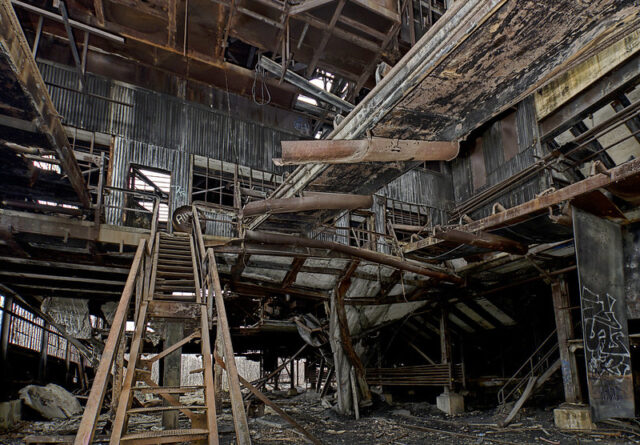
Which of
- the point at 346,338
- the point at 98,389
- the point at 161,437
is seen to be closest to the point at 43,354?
the point at 346,338

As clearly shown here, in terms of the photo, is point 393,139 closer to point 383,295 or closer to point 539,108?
point 383,295

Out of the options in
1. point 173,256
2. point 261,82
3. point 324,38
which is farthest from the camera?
point 261,82

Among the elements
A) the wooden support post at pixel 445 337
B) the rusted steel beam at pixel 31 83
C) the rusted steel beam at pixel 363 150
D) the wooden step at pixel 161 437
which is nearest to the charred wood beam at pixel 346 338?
the wooden support post at pixel 445 337

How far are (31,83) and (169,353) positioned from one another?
4.29 metres

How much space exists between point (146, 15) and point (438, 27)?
1047 centimetres

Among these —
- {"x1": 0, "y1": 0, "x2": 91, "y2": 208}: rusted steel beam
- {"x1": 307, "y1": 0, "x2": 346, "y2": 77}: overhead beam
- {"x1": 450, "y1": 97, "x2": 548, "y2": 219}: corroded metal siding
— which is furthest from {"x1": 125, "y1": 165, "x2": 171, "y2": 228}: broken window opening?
{"x1": 450, "y1": 97, "x2": 548, "y2": 219}: corroded metal siding

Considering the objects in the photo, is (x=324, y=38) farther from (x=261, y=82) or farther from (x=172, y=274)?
(x=172, y=274)

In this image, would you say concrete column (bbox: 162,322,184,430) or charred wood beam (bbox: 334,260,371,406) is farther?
charred wood beam (bbox: 334,260,371,406)

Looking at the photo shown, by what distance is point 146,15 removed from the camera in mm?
11742

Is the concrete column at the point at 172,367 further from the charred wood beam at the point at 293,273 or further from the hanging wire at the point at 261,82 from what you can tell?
the hanging wire at the point at 261,82

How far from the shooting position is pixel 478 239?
23.8 ft

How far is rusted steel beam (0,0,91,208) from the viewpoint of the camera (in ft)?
16.8

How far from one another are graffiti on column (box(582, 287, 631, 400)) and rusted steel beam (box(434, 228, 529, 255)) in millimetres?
1959

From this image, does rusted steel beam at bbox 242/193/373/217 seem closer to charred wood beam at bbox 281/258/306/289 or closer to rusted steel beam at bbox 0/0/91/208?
charred wood beam at bbox 281/258/306/289
